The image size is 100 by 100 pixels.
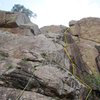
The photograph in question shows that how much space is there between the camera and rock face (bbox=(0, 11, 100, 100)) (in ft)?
21.4

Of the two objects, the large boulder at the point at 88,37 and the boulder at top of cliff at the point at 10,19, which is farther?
the boulder at top of cliff at the point at 10,19

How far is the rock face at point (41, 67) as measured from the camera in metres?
6.51

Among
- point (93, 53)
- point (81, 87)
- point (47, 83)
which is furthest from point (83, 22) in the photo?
point (47, 83)

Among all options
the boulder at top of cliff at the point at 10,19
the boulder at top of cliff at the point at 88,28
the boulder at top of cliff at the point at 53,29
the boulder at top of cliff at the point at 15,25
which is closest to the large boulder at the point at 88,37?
the boulder at top of cliff at the point at 88,28

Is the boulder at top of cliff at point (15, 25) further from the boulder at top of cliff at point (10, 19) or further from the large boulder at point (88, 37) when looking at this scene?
the large boulder at point (88, 37)

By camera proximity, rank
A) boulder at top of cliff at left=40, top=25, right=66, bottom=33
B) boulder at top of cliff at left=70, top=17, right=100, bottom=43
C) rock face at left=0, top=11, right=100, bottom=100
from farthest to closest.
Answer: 1. boulder at top of cliff at left=40, top=25, right=66, bottom=33
2. boulder at top of cliff at left=70, top=17, right=100, bottom=43
3. rock face at left=0, top=11, right=100, bottom=100

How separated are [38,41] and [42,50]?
568 mm

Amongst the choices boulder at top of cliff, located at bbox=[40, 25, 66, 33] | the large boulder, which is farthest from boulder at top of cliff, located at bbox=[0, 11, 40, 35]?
the large boulder

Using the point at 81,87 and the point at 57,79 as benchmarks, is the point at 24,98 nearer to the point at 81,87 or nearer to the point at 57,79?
the point at 57,79

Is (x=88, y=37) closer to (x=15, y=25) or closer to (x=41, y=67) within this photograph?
(x=15, y=25)

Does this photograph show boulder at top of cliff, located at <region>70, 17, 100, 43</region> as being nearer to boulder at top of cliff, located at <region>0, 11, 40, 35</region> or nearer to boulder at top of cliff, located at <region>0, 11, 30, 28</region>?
boulder at top of cliff, located at <region>0, 11, 40, 35</region>

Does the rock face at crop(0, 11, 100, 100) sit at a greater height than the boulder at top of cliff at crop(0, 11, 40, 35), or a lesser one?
lesser

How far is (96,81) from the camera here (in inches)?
335

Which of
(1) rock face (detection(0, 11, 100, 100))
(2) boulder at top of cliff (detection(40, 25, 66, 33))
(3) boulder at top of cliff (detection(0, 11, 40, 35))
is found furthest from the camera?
(2) boulder at top of cliff (detection(40, 25, 66, 33))
